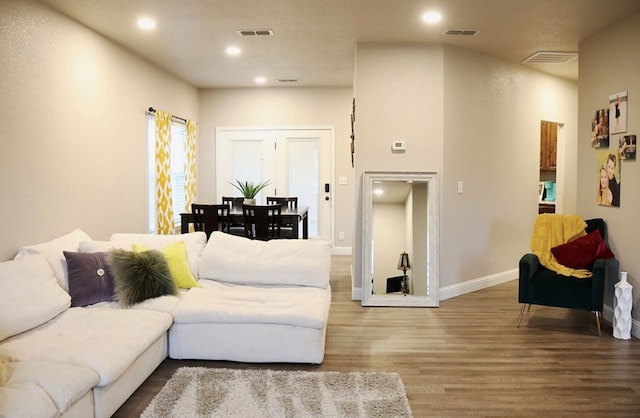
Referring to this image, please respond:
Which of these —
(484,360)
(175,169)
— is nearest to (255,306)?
(484,360)

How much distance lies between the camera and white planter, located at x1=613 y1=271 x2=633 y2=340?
426cm

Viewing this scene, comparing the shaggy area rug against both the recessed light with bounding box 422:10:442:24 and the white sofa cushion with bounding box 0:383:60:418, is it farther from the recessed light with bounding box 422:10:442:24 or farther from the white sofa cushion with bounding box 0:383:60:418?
the recessed light with bounding box 422:10:442:24

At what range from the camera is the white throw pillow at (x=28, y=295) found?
3.02 meters

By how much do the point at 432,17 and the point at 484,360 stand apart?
2842 millimetres

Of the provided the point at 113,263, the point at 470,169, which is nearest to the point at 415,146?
the point at 470,169

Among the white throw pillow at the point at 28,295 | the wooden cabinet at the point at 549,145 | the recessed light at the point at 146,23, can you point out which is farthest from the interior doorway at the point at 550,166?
the white throw pillow at the point at 28,295

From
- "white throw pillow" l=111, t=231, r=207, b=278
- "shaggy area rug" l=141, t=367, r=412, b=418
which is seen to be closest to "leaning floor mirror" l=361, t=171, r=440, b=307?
"white throw pillow" l=111, t=231, r=207, b=278

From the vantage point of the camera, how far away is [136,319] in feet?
11.0

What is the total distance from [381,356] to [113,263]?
2.05 m

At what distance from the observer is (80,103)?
4695mm

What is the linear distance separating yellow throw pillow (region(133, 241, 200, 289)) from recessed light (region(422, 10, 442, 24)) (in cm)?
284

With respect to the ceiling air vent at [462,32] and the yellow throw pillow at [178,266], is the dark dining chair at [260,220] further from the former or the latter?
the ceiling air vent at [462,32]

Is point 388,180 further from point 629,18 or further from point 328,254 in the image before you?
point 629,18

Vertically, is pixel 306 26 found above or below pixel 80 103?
above
